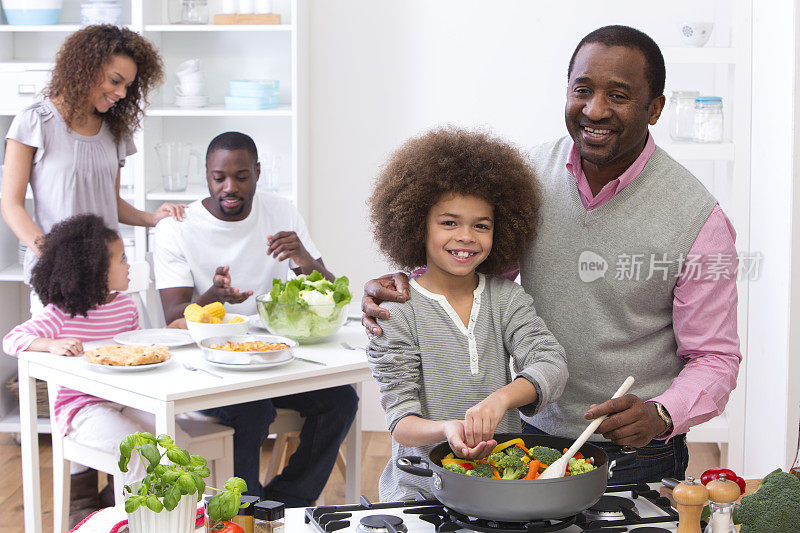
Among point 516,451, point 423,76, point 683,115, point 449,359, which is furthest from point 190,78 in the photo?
point 516,451

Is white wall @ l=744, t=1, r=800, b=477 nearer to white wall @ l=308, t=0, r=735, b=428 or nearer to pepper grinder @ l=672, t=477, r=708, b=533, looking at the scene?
white wall @ l=308, t=0, r=735, b=428

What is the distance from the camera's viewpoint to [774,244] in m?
3.26

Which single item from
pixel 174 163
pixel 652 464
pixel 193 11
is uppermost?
pixel 193 11

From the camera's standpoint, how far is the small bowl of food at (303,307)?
270 cm

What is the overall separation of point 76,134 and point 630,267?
2328 mm

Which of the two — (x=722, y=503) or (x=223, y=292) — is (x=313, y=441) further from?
(x=722, y=503)

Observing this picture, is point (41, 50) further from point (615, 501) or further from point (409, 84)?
point (615, 501)

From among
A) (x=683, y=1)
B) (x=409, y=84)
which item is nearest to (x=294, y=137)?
(x=409, y=84)

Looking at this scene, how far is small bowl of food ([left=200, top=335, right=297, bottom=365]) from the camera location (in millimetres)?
2490

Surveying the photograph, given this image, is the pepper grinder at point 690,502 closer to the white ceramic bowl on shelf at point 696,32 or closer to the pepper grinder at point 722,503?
the pepper grinder at point 722,503

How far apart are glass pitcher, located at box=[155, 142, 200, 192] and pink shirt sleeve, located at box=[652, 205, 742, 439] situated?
9.26ft

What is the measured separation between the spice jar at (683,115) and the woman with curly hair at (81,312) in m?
2.05

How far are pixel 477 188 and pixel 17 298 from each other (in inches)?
128

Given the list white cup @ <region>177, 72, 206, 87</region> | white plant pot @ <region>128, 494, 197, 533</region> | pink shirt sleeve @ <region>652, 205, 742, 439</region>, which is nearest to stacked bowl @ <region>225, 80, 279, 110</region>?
white cup @ <region>177, 72, 206, 87</region>
